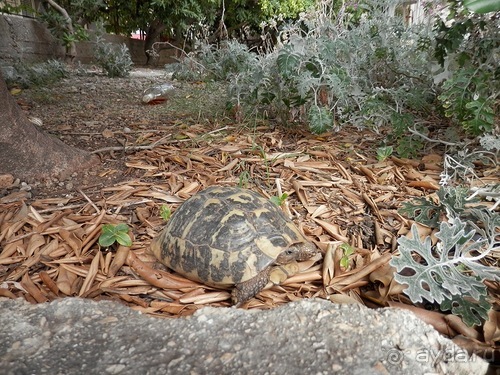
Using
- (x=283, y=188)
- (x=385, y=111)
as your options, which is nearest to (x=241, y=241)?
(x=283, y=188)

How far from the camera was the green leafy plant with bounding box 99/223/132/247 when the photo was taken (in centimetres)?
176

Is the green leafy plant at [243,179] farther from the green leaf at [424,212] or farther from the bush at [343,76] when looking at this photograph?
the green leaf at [424,212]

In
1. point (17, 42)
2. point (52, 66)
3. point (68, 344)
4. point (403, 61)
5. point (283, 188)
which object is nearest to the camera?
point (68, 344)

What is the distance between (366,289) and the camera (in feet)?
5.14

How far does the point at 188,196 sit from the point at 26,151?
3.89 ft

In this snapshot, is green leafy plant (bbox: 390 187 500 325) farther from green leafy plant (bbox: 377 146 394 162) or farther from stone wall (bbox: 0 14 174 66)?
stone wall (bbox: 0 14 174 66)

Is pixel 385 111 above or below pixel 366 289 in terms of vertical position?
above

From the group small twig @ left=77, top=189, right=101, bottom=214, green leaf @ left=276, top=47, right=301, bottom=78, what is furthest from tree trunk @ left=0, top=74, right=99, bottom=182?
green leaf @ left=276, top=47, right=301, bottom=78

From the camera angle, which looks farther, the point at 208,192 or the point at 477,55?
the point at 477,55

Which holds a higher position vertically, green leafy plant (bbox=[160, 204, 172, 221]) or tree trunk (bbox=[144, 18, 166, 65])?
tree trunk (bbox=[144, 18, 166, 65])

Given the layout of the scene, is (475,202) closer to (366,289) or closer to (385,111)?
(366,289)

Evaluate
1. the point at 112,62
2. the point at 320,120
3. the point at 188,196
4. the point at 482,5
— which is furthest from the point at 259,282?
the point at 112,62

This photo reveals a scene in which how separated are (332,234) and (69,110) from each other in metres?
3.43

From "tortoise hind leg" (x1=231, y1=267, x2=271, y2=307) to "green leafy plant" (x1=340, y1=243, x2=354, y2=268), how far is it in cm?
36
